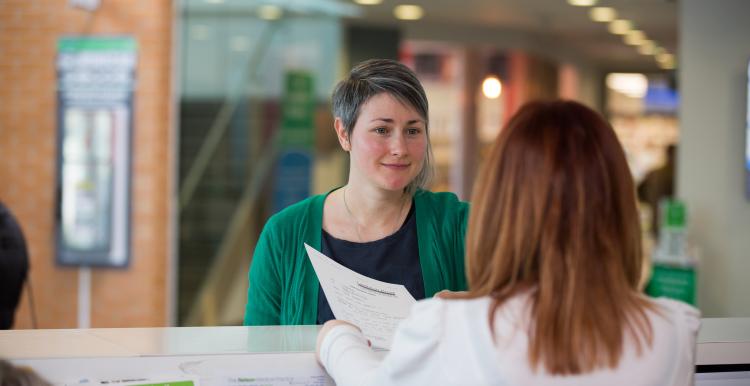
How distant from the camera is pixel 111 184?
20.5 feet

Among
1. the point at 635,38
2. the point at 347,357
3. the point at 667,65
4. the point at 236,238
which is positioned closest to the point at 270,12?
the point at 236,238

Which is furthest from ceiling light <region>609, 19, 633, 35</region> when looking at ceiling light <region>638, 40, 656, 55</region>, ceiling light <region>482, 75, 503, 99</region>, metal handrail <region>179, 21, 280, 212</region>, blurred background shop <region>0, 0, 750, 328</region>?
metal handrail <region>179, 21, 280, 212</region>

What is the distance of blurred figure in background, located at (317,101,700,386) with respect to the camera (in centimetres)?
116

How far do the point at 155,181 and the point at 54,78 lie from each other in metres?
0.99

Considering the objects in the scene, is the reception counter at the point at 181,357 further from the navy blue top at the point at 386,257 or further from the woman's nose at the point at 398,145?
the woman's nose at the point at 398,145

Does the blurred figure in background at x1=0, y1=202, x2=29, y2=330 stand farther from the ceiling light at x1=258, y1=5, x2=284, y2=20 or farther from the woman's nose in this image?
the ceiling light at x1=258, y1=5, x2=284, y2=20

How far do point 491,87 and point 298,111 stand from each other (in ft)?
12.2

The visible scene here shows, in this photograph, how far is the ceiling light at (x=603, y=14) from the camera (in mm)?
8781

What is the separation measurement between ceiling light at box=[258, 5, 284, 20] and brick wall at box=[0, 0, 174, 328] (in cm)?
101

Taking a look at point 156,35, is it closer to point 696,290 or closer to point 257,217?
point 257,217

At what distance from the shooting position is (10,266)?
3.98 metres

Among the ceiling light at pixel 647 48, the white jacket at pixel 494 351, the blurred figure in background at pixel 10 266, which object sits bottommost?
the blurred figure in background at pixel 10 266

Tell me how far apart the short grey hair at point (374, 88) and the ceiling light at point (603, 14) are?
23.3ft

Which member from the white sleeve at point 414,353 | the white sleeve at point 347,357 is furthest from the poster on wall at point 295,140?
the white sleeve at point 414,353
